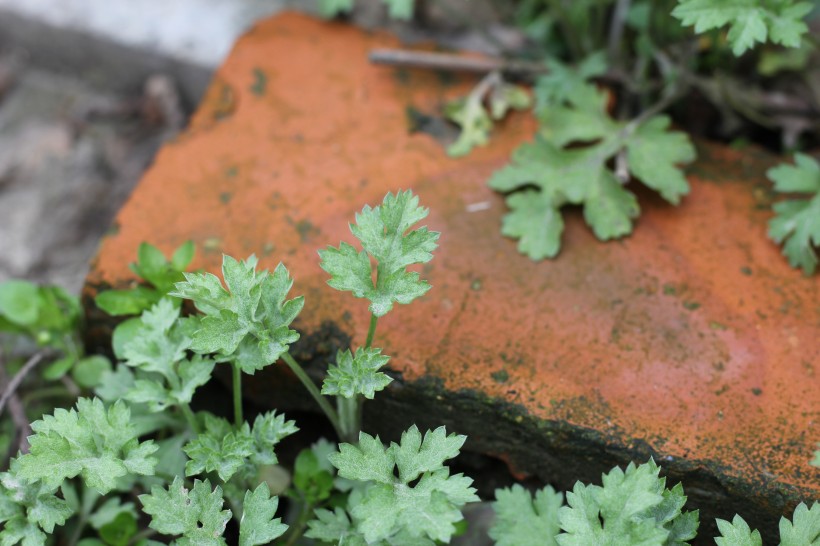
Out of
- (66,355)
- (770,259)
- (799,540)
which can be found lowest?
(799,540)

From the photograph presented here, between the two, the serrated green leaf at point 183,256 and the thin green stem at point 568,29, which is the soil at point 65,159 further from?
the thin green stem at point 568,29

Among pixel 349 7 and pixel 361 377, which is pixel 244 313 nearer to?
pixel 361 377

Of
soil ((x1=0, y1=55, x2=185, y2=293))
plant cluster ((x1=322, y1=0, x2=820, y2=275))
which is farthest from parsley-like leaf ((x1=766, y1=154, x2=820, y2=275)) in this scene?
soil ((x1=0, y1=55, x2=185, y2=293))

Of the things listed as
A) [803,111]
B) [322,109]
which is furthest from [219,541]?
[803,111]

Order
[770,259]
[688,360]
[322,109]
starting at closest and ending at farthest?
[688,360] → [770,259] → [322,109]

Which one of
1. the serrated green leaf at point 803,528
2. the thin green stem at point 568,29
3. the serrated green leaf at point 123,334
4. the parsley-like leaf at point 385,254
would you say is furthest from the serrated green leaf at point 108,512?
the thin green stem at point 568,29

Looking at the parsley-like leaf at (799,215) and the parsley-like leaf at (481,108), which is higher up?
the parsley-like leaf at (481,108)

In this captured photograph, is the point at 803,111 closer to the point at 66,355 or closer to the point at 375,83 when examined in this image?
the point at 375,83

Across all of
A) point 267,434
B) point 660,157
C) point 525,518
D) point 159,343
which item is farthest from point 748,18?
point 159,343
